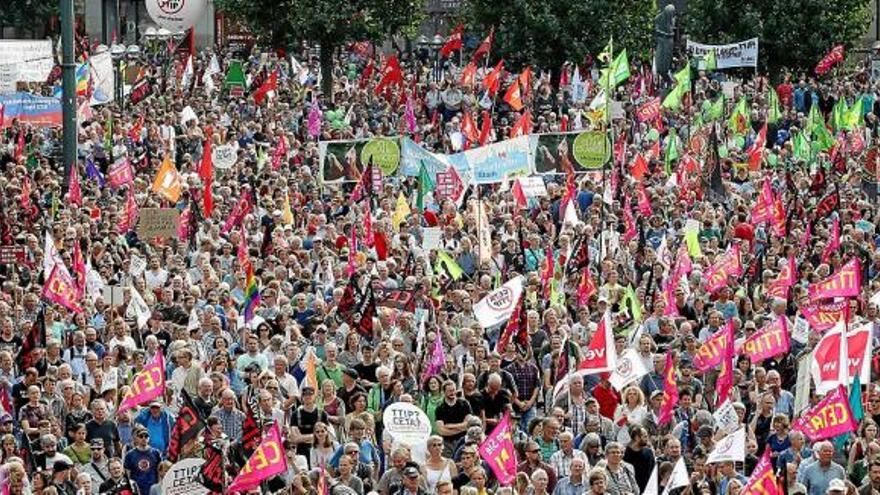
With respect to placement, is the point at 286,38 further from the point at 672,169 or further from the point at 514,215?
the point at 514,215

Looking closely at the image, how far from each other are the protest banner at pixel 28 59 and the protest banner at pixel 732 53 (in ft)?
34.2

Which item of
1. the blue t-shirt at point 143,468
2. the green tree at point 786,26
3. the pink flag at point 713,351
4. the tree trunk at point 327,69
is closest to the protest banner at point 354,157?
the pink flag at point 713,351

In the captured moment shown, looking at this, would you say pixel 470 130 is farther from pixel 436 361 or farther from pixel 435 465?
pixel 435 465

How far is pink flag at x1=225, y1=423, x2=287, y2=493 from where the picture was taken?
1961 centimetres

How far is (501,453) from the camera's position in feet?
65.9

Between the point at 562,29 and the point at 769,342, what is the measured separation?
3216 cm

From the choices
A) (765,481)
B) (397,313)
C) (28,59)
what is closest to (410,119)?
(28,59)

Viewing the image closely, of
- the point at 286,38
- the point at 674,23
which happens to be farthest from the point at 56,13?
the point at 674,23

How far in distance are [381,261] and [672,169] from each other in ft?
31.0

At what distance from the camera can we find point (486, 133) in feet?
131

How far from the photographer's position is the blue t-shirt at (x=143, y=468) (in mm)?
20750

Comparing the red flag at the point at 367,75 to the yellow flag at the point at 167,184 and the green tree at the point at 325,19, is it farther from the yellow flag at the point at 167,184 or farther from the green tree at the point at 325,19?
the yellow flag at the point at 167,184

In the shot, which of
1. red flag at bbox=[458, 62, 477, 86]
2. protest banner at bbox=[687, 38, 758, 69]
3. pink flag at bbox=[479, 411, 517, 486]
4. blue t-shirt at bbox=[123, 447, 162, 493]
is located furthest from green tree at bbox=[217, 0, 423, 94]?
pink flag at bbox=[479, 411, 517, 486]

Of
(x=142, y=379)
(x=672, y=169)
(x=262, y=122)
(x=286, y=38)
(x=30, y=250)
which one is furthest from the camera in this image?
(x=286, y=38)
